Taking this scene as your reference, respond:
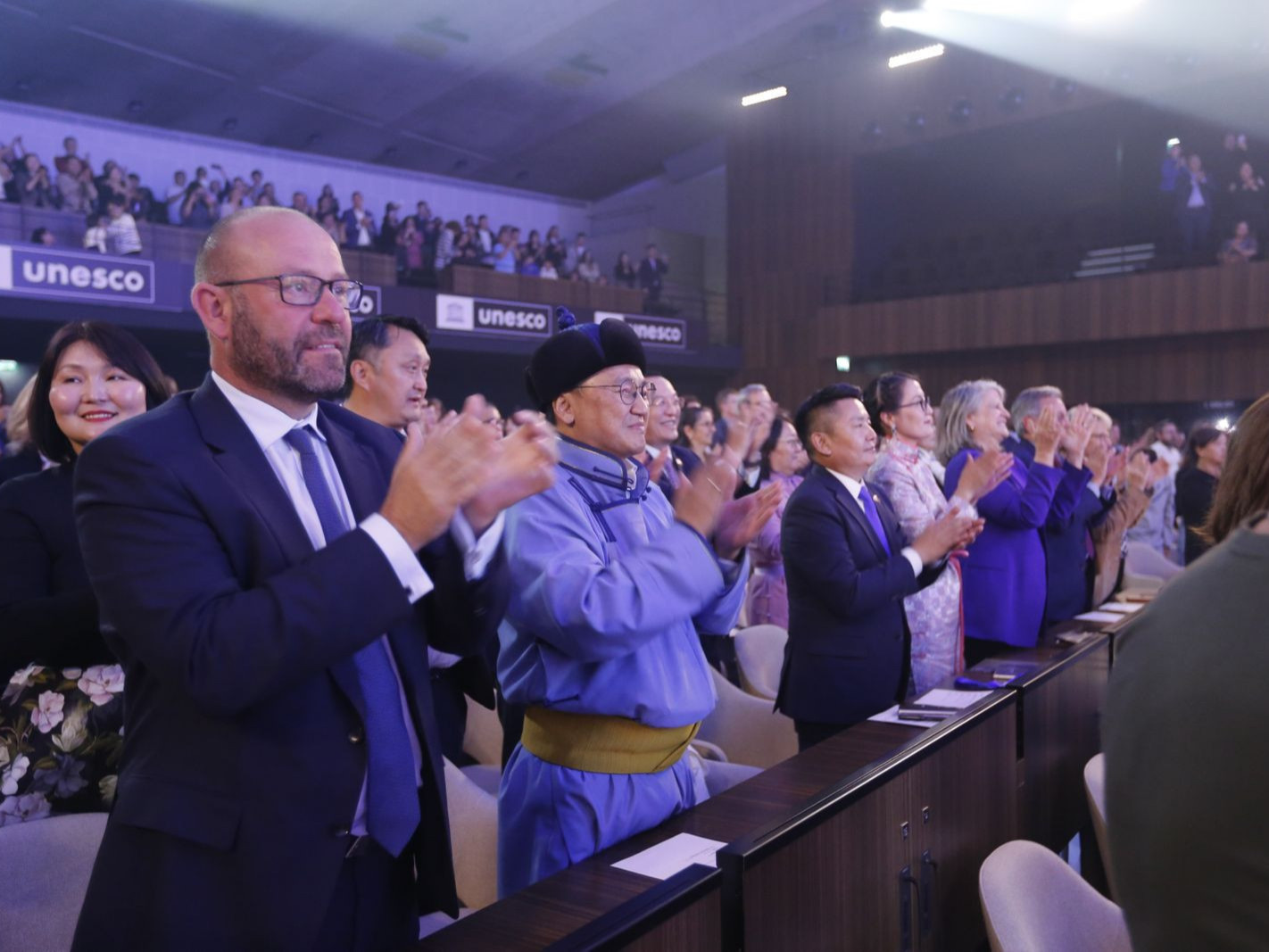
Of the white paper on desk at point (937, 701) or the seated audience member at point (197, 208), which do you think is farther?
the seated audience member at point (197, 208)

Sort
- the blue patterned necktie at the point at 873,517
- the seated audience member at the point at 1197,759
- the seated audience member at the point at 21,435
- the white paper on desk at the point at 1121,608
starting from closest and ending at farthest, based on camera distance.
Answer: the seated audience member at the point at 1197,759
the seated audience member at the point at 21,435
the blue patterned necktie at the point at 873,517
the white paper on desk at the point at 1121,608

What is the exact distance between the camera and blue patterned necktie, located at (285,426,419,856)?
1.26 metres

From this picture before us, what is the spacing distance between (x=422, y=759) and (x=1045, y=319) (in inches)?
483

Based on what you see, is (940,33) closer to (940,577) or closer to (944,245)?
(944,245)

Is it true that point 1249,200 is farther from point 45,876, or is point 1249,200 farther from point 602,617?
point 45,876

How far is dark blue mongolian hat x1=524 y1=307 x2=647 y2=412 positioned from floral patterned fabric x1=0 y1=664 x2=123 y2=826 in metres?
0.94

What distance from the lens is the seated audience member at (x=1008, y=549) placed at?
11.9 ft

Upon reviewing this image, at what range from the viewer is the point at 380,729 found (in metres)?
1.28

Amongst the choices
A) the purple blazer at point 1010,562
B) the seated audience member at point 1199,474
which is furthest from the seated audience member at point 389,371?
the seated audience member at point 1199,474

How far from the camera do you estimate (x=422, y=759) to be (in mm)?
1359

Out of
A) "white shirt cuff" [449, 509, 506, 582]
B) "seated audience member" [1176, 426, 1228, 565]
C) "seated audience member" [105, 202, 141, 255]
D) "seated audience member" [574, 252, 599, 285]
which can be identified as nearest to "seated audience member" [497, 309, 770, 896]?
"white shirt cuff" [449, 509, 506, 582]

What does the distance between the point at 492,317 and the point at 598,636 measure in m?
10.5

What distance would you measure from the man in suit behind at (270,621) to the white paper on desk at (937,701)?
4.63 ft

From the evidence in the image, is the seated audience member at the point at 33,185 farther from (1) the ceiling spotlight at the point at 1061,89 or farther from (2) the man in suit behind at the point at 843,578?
(1) the ceiling spotlight at the point at 1061,89
